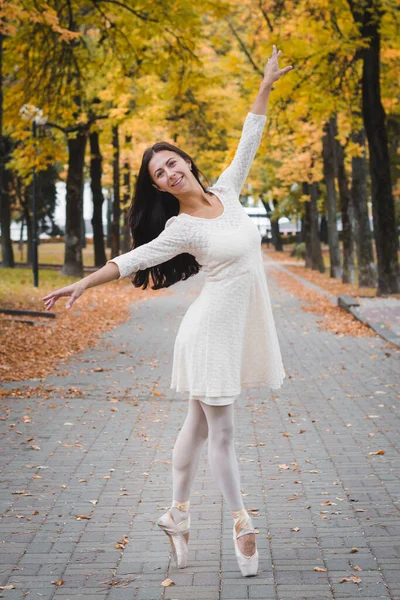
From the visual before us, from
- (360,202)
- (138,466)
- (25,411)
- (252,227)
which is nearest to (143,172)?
(252,227)

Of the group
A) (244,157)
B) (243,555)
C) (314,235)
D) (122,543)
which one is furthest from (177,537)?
(314,235)

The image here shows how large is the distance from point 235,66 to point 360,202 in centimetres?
636

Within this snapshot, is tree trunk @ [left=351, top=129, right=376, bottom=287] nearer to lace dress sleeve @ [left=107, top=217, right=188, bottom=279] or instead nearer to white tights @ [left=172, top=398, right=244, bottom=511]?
white tights @ [left=172, top=398, right=244, bottom=511]

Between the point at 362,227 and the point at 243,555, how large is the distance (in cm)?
2216

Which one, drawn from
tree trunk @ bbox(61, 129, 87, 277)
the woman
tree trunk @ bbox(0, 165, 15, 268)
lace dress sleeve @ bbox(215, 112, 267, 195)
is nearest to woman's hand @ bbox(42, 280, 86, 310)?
the woman

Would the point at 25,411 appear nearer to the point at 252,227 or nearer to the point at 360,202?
the point at 252,227

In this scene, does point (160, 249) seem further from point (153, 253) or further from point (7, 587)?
point (7, 587)

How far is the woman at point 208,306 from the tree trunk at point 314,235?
3459 centimetres

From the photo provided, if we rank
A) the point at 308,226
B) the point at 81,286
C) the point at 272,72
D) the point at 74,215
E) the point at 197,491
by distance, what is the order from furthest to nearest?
1. the point at 308,226
2. the point at 74,215
3. the point at 197,491
4. the point at 272,72
5. the point at 81,286

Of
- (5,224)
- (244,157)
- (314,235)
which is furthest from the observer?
(314,235)

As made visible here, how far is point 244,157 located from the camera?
5043 mm

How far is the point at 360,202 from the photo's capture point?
86.7ft

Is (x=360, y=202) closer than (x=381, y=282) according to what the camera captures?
No

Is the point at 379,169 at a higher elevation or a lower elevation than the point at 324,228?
higher
